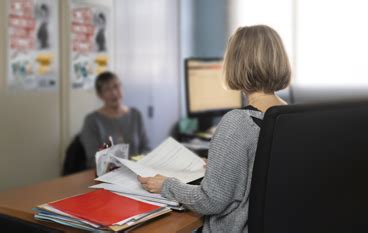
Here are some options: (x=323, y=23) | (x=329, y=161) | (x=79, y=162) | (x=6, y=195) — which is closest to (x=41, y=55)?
(x=79, y=162)

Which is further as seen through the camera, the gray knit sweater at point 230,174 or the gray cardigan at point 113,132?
the gray cardigan at point 113,132

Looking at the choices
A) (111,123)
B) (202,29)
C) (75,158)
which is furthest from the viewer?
(202,29)

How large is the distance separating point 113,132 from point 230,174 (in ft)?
5.11

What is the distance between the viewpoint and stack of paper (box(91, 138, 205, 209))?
4.17 ft

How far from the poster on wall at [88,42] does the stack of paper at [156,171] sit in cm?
102

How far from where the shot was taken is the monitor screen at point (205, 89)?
9.00ft

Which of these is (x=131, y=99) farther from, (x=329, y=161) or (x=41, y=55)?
(x=329, y=161)

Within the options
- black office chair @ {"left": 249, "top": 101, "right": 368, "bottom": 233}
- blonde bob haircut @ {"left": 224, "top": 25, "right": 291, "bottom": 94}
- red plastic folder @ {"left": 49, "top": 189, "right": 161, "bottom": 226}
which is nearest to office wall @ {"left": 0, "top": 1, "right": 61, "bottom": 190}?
red plastic folder @ {"left": 49, "top": 189, "right": 161, "bottom": 226}

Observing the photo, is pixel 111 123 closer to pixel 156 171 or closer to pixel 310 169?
pixel 156 171

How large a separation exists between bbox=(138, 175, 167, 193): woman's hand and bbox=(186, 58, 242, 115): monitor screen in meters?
1.44

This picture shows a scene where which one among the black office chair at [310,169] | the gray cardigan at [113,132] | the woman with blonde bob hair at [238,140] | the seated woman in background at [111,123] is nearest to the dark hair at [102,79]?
the seated woman in background at [111,123]

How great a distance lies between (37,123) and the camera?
231cm

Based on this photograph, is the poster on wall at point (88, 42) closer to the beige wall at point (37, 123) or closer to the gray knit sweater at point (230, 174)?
the beige wall at point (37, 123)

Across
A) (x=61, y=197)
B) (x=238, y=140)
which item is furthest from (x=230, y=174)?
(x=61, y=197)
